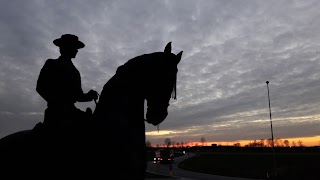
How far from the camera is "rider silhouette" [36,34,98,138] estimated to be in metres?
4.60

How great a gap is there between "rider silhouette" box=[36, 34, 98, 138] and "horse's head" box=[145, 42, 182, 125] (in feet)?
2.57

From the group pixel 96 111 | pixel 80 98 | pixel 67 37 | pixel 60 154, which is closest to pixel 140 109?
pixel 96 111

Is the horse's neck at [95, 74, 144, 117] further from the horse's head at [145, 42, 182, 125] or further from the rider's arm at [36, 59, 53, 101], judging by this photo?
the rider's arm at [36, 59, 53, 101]

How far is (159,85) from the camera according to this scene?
15.4 feet

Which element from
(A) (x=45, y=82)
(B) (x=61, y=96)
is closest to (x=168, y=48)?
(B) (x=61, y=96)

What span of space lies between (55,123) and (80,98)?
0.47m

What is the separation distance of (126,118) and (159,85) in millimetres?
662

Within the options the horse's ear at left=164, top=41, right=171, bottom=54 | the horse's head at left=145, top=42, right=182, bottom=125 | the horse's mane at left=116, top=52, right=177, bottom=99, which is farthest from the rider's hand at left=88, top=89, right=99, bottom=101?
the horse's ear at left=164, top=41, right=171, bottom=54

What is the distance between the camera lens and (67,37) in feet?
17.1

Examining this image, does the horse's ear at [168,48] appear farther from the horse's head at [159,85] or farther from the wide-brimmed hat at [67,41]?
the wide-brimmed hat at [67,41]

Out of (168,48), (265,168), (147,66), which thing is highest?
(168,48)

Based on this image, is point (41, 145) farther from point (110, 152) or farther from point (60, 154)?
point (110, 152)

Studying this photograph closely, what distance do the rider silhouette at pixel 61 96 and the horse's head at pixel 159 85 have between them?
782 millimetres

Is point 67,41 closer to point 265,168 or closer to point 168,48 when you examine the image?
point 168,48
